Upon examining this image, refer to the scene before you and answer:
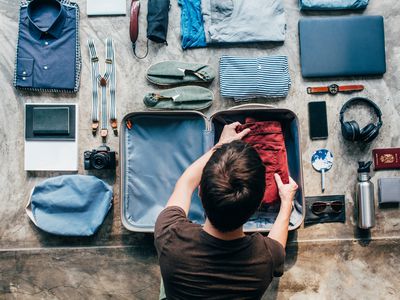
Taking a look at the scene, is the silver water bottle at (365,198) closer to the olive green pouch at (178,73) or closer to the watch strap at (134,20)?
the olive green pouch at (178,73)

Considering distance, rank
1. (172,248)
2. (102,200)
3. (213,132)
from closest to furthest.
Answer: (172,248) → (213,132) → (102,200)

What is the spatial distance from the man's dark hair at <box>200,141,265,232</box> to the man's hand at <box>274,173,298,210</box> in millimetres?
750

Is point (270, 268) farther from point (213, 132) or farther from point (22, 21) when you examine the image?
point (22, 21)

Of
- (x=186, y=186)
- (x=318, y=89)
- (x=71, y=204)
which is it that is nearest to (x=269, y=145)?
(x=318, y=89)

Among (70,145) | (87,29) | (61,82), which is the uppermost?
(87,29)

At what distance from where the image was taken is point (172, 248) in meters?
2.04

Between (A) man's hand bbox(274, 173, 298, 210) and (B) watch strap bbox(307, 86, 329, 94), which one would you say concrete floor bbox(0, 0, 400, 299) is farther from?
(A) man's hand bbox(274, 173, 298, 210)

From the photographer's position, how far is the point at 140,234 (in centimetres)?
340

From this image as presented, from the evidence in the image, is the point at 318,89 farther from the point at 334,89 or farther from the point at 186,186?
the point at 186,186

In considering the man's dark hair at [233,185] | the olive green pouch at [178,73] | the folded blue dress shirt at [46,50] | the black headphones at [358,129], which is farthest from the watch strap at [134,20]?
the man's dark hair at [233,185]

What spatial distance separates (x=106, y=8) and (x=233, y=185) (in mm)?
2197

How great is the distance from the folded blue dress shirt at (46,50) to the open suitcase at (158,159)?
692 mm

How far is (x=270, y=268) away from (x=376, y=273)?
1709 mm

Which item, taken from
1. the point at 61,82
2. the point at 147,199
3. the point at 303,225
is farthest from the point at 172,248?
the point at 61,82
